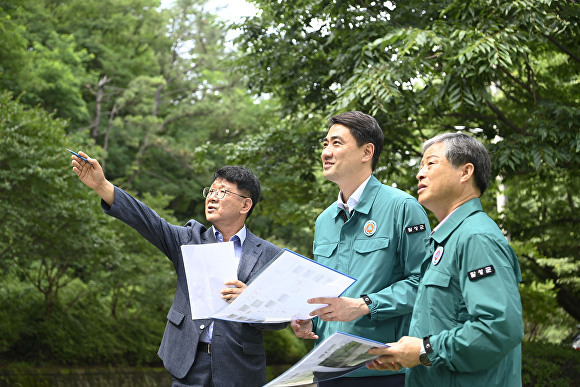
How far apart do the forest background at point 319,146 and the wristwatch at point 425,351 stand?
17.7ft

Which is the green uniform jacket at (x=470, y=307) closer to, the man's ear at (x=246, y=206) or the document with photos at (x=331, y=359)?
the document with photos at (x=331, y=359)

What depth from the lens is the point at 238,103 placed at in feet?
80.6

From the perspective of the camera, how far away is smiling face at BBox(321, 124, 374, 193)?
3316 mm

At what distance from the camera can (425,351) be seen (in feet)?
7.49

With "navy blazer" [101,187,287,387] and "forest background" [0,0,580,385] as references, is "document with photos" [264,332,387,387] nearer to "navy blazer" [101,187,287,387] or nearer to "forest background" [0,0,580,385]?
"navy blazer" [101,187,287,387]

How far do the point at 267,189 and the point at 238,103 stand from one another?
38.7ft

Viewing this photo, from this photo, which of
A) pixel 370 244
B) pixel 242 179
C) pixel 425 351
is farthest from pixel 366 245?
pixel 242 179

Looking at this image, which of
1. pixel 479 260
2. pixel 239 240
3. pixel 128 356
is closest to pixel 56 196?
pixel 128 356

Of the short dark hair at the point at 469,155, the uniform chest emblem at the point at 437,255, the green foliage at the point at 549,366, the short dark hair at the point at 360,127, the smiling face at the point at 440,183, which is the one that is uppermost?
the short dark hair at the point at 360,127

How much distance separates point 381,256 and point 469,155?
0.73 metres

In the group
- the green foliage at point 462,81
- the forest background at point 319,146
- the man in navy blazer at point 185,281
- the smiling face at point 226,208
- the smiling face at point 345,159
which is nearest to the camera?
the smiling face at point 345,159

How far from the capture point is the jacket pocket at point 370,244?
10.0 feet

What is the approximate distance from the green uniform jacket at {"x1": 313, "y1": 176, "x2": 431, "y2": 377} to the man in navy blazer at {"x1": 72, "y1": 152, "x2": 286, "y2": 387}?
0.57 meters

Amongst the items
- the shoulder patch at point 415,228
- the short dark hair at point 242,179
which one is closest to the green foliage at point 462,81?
the short dark hair at point 242,179
